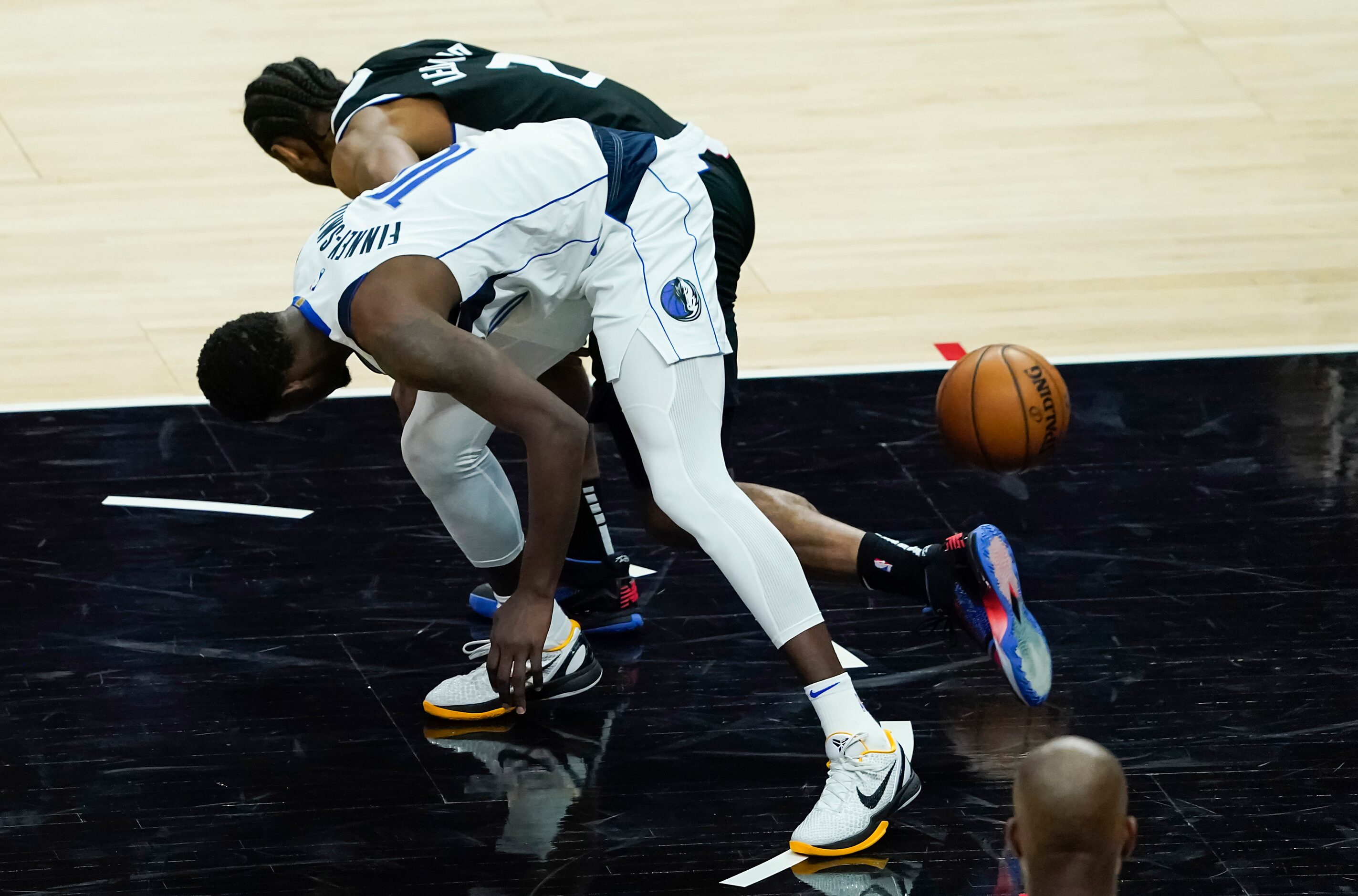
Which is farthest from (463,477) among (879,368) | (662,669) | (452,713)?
(879,368)

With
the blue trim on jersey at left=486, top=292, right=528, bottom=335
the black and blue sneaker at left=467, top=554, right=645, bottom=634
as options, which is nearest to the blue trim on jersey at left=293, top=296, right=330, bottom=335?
the blue trim on jersey at left=486, top=292, right=528, bottom=335

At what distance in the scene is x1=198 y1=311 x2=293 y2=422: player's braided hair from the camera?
3406mm

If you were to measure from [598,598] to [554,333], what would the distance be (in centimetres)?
82

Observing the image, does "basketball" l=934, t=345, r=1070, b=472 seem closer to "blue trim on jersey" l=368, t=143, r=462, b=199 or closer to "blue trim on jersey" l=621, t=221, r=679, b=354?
"blue trim on jersey" l=621, t=221, r=679, b=354

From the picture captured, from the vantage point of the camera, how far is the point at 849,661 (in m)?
4.17

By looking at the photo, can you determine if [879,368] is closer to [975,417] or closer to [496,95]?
[975,417]

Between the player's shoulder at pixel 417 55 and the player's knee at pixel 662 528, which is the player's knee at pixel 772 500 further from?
the player's shoulder at pixel 417 55

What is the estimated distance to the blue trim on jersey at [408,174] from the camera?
3.58m

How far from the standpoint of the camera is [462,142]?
3750 mm

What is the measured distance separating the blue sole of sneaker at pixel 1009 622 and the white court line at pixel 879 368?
6.23 ft

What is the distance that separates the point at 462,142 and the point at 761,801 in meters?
1.44

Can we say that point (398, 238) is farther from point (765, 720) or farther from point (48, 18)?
point (48, 18)

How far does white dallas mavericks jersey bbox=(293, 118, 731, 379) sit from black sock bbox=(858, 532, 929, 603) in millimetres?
548

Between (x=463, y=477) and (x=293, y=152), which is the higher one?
(x=293, y=152)
